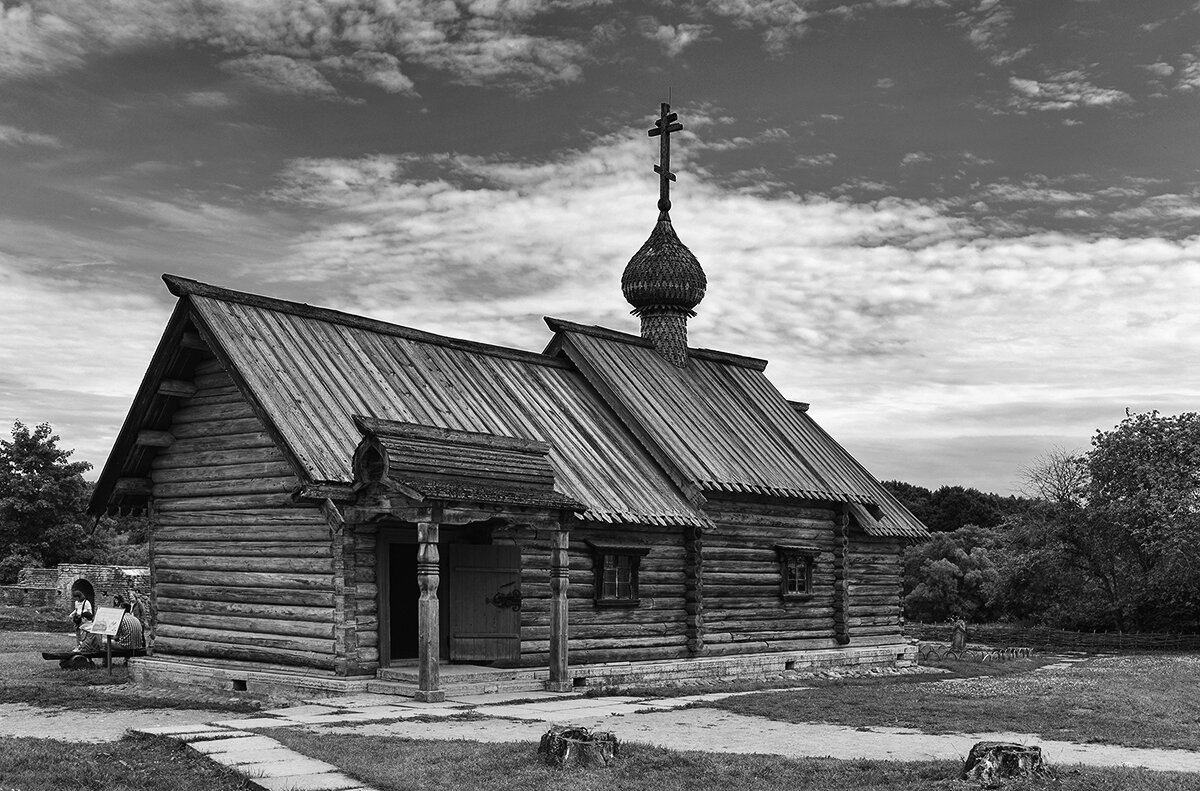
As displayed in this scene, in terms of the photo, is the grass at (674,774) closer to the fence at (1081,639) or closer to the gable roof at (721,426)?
the gable roof at (721,426)

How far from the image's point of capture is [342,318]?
23.3 m

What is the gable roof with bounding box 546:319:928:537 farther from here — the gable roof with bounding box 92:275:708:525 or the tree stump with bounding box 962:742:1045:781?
the tree stump with bounding box 962:742:1045:781

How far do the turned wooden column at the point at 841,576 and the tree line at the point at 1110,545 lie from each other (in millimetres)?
16370

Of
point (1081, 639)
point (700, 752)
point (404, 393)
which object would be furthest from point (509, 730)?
point (1081, 639)

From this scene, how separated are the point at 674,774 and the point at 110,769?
5392 mm

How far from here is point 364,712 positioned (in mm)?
16203

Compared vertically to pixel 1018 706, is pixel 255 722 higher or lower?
higher

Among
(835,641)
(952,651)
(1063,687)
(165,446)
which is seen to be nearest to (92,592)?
(165,446)

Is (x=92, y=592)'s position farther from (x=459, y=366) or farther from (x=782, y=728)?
(x=782, y=728)

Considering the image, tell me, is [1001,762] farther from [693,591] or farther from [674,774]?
[693,591]

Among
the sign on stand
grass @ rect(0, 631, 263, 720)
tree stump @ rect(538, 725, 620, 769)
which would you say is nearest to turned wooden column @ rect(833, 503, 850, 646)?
grass @ rect(0, 631, 263, 720)

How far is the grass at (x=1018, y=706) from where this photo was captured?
1529 centimetres

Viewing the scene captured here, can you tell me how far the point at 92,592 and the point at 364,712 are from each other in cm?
2113

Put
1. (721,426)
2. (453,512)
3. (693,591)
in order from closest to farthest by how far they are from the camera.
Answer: (453,512), (693,591), (721,426)
